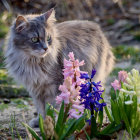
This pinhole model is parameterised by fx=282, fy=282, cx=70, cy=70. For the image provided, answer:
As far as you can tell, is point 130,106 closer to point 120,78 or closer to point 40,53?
point 120,78

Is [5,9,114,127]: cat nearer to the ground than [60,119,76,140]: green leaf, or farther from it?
farther from it

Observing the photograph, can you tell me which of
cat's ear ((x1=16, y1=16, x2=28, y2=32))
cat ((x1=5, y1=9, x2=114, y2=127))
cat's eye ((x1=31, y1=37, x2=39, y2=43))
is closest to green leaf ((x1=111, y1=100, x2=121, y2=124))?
Result: cat ((x1=5, y1=9, x2=114, y2=127))

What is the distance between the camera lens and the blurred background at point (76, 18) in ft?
13.4

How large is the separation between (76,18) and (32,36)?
6.35m

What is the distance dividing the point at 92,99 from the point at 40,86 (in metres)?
1.62

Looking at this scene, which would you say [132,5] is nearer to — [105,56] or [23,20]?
[105,56]

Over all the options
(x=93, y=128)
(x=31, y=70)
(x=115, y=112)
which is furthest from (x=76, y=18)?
(x=93, y=128)

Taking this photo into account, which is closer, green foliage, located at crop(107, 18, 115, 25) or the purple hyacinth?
the purple hyacinth

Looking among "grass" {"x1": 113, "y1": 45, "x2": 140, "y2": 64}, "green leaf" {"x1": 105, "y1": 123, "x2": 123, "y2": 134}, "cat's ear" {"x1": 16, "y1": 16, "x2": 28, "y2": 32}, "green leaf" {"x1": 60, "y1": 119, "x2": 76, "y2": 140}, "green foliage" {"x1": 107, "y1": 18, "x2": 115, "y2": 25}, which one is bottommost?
"green leaf" {"x1": 105, "y1": 123, "x2": 123, "y2": 134}

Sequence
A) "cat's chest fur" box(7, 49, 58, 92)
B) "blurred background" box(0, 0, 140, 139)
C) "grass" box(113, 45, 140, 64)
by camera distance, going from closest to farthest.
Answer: "cat's chest fur" box(7, 49, 58, 92)
"blurred background" box(0, 0, 140, 139)
"grass" box(113, 45, 140, 64)

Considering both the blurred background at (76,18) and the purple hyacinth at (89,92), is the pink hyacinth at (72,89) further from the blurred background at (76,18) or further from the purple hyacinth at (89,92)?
the blurred background at (76,18)

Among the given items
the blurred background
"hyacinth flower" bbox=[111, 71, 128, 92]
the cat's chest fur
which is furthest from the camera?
the blurred background

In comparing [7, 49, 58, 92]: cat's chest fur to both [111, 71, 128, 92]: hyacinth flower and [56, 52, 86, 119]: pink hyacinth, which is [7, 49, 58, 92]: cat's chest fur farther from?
[56, 52, 86, 119]: pink hyacinth

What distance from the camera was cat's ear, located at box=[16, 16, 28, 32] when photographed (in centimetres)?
338
